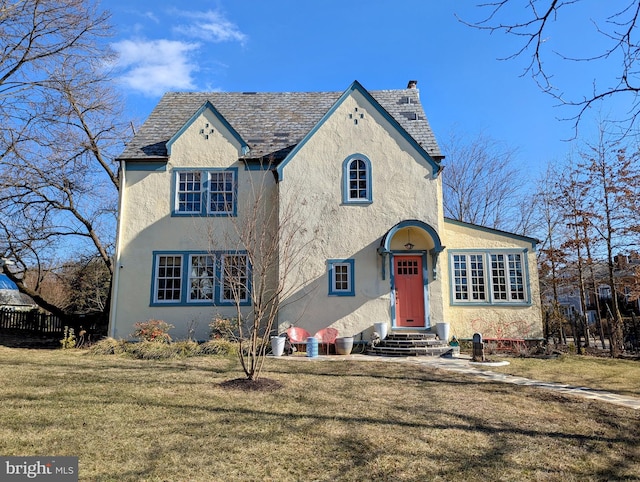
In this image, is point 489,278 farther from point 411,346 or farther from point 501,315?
point 411,346

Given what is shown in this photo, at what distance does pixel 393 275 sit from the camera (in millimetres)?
15219

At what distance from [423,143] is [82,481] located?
15622 millimetres

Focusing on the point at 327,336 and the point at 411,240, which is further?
the point at 411,240

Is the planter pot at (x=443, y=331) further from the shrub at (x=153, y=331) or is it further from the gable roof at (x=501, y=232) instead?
the shrub at (x=153, y=331)

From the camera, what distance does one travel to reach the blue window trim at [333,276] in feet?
48.9

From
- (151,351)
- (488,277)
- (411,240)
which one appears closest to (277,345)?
(151,351)

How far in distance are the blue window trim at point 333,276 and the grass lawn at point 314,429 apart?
212 inches

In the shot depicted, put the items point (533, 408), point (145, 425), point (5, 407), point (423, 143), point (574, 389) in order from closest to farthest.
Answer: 1. point (145, 425)
2. point (5, 407)
3. point (533, 408)
4. point (574, 389)
5. point (423, 143)

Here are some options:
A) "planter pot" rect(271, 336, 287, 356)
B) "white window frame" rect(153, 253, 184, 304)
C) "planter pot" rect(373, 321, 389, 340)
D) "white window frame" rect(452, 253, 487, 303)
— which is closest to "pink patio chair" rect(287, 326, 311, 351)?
"planter pot" rect(271, 336, 287, 356)

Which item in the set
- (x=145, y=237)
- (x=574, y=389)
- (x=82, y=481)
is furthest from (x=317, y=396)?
(x=145, y=237)

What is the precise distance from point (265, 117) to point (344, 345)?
1064 cm

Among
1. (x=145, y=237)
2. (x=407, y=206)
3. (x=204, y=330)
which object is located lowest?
(x=204, y=330)

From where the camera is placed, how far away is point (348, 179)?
15641 millimetres

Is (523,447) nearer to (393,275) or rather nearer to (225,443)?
(225,443)
